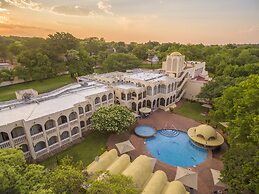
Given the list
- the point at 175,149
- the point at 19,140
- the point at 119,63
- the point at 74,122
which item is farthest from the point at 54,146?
the point at 119,63

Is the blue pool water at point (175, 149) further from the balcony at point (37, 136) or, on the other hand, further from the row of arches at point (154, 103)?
the balcony at point (37, 136)

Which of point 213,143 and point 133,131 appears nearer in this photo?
point 213,143

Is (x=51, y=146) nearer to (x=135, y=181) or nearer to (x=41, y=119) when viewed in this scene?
(x=41, y=119)

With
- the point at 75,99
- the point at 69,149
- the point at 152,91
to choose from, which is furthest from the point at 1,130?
the point at 152,91

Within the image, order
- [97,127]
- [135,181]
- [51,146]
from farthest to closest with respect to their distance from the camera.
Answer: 1. [97,127]
2. [51,146]
3. [135,181]

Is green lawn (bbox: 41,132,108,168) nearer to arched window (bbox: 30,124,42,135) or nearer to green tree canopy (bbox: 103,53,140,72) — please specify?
arched window (bbox: 30,124,42,135)

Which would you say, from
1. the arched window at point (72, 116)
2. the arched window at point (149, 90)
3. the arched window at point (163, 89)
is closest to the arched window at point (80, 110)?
the arched window at point (72, 116)
